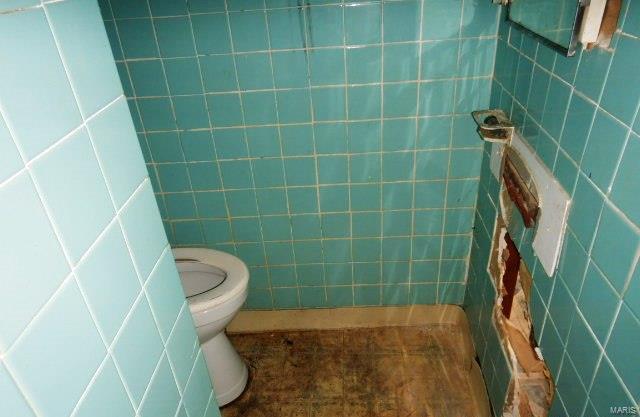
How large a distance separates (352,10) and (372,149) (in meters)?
0.51

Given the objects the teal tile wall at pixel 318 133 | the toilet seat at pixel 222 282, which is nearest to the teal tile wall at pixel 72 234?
the toilet seat at pixel 222 282

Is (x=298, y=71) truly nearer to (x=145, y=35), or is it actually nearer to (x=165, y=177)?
(x=145, y=35)

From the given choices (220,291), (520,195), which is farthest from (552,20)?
(220,291)

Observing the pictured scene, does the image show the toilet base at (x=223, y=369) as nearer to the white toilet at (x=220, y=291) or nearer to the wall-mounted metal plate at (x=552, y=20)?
the white toilet at (x=220, y=291)

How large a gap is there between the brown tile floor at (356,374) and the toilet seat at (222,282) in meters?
0.52

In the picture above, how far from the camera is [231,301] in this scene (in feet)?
5.21

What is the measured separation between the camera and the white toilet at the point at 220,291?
1629mm

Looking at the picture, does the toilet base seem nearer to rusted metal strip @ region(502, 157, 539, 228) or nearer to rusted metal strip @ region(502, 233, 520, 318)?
rusted metal strip @ region(502, 233, 520, 318)

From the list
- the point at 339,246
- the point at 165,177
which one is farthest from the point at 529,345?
the point at 165,177

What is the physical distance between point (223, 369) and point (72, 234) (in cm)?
140

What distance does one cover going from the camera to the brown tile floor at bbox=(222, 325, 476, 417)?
174cm

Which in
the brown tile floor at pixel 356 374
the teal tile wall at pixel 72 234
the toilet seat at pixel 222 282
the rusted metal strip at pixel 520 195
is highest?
the teal tile wall at pixel 72 234

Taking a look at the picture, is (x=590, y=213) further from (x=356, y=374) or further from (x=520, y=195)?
(x=356, y=374)

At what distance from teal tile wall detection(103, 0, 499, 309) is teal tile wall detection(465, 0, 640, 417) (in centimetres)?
34
